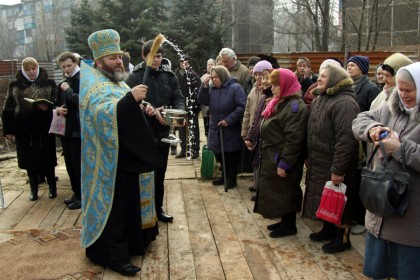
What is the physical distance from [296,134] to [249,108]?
5.54ft

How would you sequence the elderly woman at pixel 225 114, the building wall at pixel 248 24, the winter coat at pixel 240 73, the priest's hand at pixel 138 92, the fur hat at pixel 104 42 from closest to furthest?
the priest's hand at pixel 138 92
the fur hat at pixel 104 42
the elderly woman at pixel 225 114
the winter coat at pixel 240 73
the building wall at pixel 248 24

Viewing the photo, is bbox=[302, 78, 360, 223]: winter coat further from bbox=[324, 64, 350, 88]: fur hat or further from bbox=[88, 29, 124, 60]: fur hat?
bbox=[88, 29, 124, 60]: fur hat

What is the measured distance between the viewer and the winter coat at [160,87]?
15.3ft

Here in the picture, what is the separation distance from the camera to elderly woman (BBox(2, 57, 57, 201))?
5.67 meters

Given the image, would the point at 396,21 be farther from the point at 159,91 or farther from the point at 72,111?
the point at 72,111

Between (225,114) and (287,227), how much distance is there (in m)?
2.15

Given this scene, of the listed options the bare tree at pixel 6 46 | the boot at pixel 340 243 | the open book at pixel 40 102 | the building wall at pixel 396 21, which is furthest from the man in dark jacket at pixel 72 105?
the bare tree at pixel 6 46

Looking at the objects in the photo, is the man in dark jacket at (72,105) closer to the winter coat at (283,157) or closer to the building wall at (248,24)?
the winter coat at (283,157)

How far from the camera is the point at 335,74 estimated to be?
3.80 meters

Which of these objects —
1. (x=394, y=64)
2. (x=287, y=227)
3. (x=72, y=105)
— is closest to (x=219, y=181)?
(x=287, y=227)

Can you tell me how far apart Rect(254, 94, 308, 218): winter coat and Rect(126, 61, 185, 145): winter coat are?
3.61 feet

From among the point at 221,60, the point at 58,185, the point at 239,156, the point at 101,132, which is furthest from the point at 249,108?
the point at 58,185

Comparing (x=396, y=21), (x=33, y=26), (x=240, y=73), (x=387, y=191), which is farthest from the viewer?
(x=33, y=26)

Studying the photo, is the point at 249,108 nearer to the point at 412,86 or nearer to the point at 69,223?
the point at 69,223
